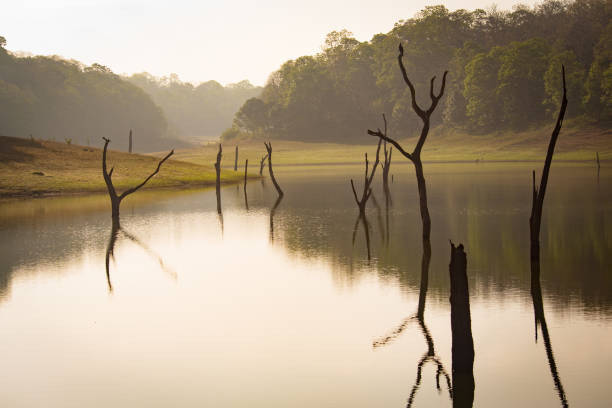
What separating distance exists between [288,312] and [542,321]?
21.2 feet

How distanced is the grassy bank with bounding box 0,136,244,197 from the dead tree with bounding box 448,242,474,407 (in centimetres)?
4748

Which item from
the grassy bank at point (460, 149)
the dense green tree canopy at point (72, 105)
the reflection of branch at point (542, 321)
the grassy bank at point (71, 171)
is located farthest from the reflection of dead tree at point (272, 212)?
the dense green tree canopy at point (72, 105)

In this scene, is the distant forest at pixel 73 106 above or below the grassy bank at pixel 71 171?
above

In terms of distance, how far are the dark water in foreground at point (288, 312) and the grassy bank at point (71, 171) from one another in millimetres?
19918

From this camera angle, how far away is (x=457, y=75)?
135125mm

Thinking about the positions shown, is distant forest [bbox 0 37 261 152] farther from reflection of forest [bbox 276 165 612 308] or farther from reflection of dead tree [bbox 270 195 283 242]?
reflection of forest [bbox 276 165 612 308]

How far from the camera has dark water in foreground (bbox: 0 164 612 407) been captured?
44.8ft

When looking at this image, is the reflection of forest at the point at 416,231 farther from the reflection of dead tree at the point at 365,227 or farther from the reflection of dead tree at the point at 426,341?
the reflection of dead tree at the point at 426,341

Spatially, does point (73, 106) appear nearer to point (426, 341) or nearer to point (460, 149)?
point (460, 149)

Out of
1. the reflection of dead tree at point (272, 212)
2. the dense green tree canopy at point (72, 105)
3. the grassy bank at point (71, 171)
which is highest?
the dense green tree canopy at point (72, 105)

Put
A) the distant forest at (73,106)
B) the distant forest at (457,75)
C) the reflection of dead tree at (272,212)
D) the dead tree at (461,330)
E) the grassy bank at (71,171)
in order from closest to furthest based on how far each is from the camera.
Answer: the dead tree at (461,330)
the reflection of dead tree at (272,212)
the grassy bank at (71,171)
the distant forest at (457,75)
the distant forest at (73,106)

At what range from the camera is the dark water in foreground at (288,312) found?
13.7 metres

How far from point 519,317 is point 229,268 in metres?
11.7

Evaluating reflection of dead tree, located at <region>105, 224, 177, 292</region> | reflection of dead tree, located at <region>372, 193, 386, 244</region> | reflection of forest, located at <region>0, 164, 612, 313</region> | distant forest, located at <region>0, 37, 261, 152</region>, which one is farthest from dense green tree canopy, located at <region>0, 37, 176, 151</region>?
reflection of dead tree, located at <region>105, 224, 177, 292</region>
